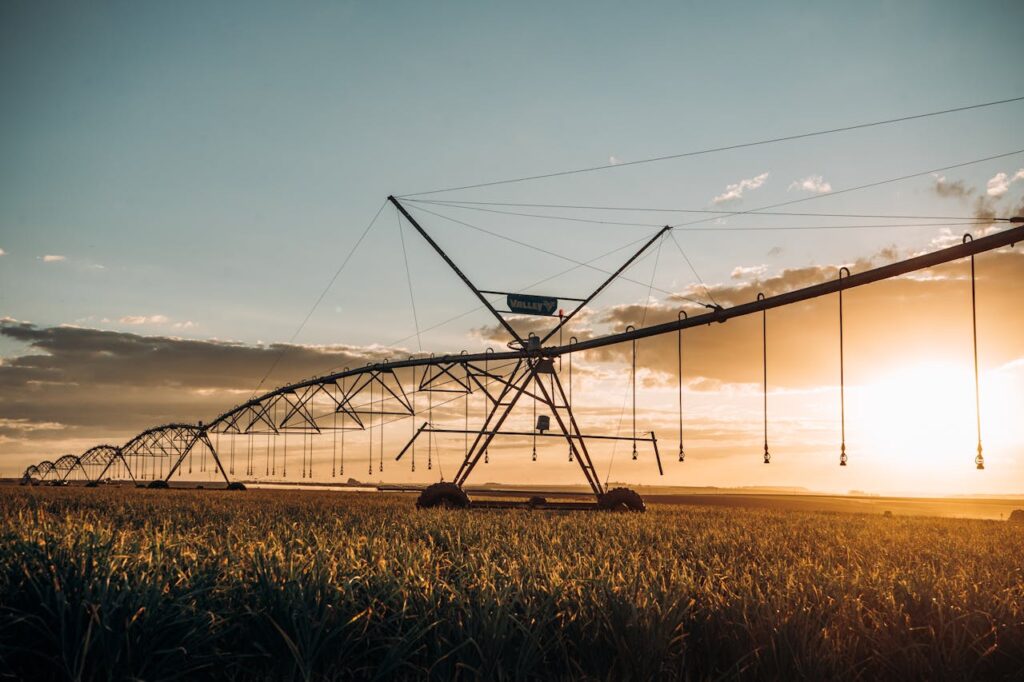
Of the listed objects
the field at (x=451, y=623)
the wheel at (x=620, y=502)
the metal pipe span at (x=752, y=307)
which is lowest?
the wheel at (x=620, y=502)

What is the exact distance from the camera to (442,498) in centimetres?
3412

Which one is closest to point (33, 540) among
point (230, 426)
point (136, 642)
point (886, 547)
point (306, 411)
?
point (136, 642)

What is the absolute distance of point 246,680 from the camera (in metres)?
7.84

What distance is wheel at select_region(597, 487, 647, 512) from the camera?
1426 inches

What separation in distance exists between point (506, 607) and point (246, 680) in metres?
2.63

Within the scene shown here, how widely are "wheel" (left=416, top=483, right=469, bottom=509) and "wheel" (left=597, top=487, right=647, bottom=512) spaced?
21.4 ft

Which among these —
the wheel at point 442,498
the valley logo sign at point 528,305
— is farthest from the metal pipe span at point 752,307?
the wheel at point 442,498

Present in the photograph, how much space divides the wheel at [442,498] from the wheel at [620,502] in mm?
6532

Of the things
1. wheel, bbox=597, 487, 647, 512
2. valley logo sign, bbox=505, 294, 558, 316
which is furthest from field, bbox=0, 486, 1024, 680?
wheel, bbox=597, 487, 647, 512

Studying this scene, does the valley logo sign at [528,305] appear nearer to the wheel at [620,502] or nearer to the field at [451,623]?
the wheel at [620,502]

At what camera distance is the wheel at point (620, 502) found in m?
36.2

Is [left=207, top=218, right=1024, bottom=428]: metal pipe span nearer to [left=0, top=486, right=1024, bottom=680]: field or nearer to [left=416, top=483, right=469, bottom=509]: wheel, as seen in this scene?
[left=416, top=483, right=469, bottom=509]: wheel

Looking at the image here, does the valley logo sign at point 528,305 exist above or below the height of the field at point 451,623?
above

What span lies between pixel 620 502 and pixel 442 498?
8.18 m
